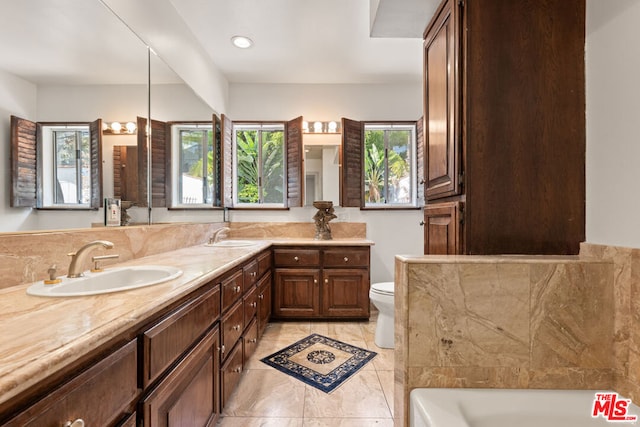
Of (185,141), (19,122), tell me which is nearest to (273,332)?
(185,141)

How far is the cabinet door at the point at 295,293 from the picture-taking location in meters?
2.76

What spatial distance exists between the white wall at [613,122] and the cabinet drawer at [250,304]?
1791 millimetres

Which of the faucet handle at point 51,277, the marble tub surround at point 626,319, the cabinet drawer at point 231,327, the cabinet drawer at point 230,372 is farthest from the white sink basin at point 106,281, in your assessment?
the marble tub surround at point 626,319

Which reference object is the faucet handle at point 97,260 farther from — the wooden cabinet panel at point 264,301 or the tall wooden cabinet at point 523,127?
the tall wooden cabinet at point 523,127

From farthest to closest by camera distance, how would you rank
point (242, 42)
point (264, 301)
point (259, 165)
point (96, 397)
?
point (259, 165) < point (242, 42) < point (264, 301) < point (96, 397)

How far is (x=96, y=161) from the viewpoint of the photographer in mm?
1370

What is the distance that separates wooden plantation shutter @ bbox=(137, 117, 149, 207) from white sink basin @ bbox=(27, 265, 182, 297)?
0.60m

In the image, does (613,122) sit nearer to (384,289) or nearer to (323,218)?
(384,289)

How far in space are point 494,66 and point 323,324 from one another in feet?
7.86

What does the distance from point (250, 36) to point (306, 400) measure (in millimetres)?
2777

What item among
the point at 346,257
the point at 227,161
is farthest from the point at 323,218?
the point at 227,161

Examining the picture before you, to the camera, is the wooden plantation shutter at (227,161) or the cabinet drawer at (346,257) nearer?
the cabinet drawer at (346,257)

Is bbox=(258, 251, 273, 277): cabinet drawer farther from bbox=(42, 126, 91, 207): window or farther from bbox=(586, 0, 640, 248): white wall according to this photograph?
bbox=(586, 0, 640, 248): white wall

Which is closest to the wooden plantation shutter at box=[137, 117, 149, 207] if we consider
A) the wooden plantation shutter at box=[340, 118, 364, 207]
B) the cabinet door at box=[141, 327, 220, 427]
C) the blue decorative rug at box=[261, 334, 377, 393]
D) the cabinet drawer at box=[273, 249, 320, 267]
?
the cabinet door at box=[141, 327, 220, 427]
